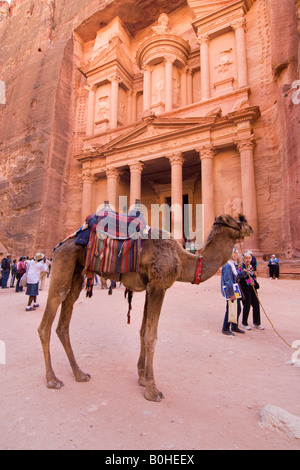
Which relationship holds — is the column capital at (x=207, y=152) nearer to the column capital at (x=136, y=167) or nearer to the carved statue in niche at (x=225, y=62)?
the column capital at (x=136, y=167)

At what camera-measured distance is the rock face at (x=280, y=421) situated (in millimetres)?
2232

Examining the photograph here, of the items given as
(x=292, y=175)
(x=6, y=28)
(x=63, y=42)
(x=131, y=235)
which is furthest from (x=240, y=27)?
(x=6, y=28)

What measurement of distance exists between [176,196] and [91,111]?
47.3 feet

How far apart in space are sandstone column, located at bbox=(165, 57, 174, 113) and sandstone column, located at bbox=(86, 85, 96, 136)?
797 centimetres

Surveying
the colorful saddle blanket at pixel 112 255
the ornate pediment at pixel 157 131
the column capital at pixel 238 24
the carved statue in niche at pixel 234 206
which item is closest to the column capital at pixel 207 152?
the ornate pediment at pixel 157 131

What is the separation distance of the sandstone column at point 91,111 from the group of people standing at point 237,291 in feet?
77.2

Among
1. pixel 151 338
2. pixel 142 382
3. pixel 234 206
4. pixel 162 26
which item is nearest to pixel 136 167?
pixel 234 206

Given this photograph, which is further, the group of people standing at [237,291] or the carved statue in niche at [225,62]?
the carved statue in niche at [225,62]

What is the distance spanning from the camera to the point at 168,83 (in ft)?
75.0

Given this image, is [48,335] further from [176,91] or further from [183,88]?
[183,88]

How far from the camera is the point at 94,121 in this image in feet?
84.8

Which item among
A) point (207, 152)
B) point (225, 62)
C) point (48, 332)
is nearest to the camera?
point (48, 332)

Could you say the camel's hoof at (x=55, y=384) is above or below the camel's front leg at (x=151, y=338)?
below
